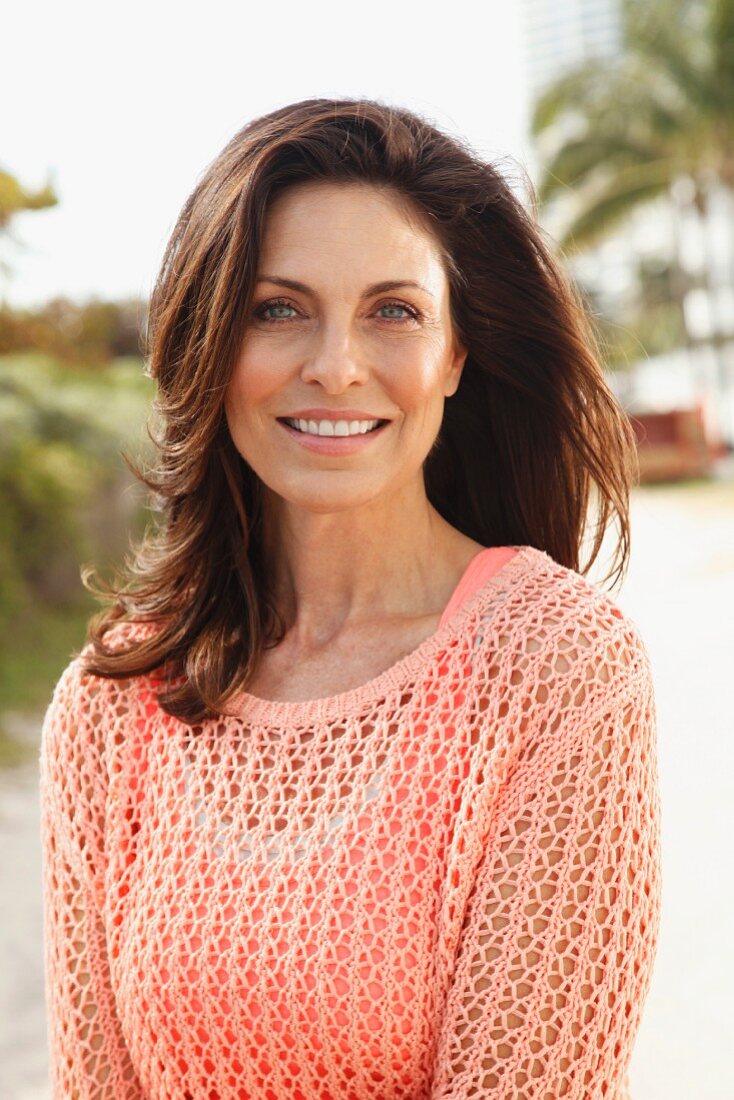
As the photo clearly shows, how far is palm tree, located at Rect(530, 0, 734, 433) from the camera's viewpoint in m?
21.3

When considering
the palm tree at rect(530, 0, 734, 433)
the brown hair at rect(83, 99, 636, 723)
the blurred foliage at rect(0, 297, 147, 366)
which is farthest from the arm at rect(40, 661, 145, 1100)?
the palm tree at rect(530, 0, 734, 433)

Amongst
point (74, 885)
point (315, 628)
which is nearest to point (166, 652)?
point (315, 628)

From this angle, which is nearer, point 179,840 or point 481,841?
point 481,841

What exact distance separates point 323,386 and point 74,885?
0.77 metres

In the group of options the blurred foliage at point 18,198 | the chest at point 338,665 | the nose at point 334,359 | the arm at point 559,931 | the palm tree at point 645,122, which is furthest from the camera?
the palm tree at point 645,122

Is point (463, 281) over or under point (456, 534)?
over

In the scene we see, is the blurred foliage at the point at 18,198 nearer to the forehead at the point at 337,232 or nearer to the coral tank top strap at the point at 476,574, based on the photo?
the forehead at the point at 337,232

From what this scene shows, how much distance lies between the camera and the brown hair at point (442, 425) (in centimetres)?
167

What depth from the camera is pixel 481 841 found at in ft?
4.88

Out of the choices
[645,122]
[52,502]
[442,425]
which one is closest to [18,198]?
[52,502]

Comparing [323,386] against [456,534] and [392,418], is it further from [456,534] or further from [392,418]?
[456,534]

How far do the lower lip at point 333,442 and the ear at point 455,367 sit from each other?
19 cm

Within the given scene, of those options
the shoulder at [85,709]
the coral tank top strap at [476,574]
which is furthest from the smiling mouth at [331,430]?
the shoulder at [85,709]

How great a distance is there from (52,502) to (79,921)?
6.66 metres
